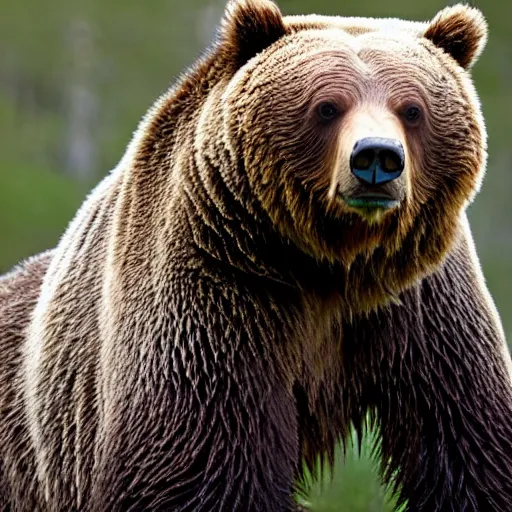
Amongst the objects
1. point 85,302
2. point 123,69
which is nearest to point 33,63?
point 123,69

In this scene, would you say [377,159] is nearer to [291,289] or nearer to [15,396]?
[291,289]

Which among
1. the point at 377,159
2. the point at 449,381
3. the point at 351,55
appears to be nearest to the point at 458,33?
the point at 351,55

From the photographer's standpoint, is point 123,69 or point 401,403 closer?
point 401,403

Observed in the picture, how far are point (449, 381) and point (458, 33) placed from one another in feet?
5.19

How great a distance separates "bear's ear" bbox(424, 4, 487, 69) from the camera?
625 cm

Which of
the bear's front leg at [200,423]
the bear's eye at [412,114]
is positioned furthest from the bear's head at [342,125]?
the bear's front leg at [200,423]

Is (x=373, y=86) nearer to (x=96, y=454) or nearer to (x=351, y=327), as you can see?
(x=351, y=327)

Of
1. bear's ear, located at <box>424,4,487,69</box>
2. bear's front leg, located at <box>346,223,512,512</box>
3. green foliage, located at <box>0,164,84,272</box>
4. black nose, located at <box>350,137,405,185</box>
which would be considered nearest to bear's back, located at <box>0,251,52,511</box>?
bear's front leg, located at <box>346,223,512,512</box>

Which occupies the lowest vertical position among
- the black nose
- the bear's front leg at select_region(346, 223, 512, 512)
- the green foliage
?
the bear's front leg at select_region(346, 223, 512, 512)

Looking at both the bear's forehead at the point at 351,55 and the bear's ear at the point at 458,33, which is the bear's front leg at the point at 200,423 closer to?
the bear's forehead at the point at 351,55

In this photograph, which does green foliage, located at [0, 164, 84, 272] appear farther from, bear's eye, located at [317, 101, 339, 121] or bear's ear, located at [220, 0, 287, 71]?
bear's eye, located at [317, 101, 339, 121]

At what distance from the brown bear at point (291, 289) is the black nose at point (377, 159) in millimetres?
12

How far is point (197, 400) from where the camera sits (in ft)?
20.0

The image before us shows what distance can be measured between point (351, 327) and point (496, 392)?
2.39 feet
